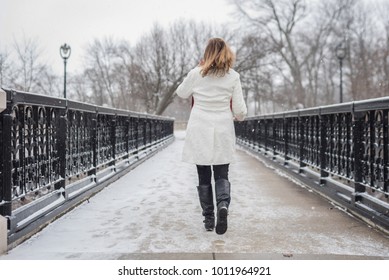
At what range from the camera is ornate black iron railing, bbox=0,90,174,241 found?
3.50 metres

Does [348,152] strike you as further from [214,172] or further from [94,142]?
[94,142]

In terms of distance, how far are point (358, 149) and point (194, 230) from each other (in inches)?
80.0

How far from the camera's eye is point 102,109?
22.7 feet

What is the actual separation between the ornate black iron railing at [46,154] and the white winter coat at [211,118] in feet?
4.51

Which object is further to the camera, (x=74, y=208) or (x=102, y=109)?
(x=102, y=109)

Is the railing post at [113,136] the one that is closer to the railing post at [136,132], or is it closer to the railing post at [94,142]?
the railing post at [94,142]

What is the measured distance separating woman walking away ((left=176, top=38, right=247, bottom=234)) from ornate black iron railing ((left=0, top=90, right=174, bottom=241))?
4.50 feet

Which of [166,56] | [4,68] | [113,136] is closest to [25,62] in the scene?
[4,68]

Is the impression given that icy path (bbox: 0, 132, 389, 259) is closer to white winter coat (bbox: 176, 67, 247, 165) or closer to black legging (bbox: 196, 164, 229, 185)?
black legging (bbox: 196, 164, 229, 185)

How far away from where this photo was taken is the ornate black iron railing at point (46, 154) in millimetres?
3498

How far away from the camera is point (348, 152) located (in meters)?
5.34
